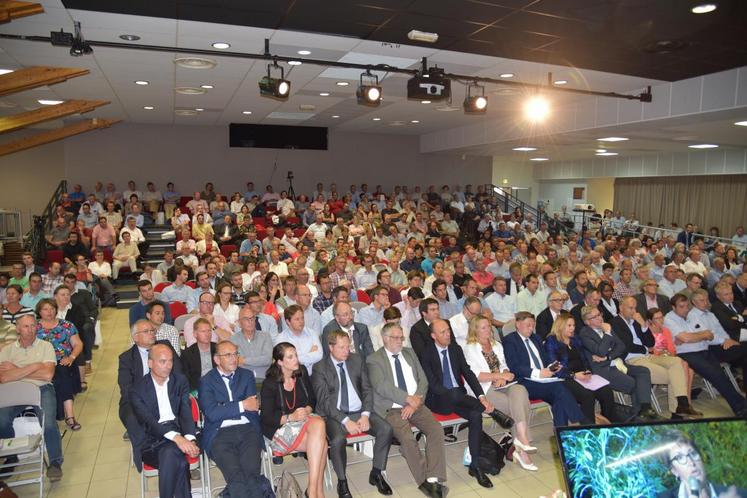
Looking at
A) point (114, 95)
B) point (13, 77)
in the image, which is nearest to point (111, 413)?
point (13, 77)

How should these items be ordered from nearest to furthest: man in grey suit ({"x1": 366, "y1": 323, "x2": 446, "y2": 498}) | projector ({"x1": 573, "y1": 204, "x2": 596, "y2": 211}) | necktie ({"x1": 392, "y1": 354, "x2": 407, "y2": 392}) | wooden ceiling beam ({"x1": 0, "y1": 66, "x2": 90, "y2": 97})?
1. man in grey suit ({"x1": 366, "y1": 323, "x2": 446, "y2": 498})
2. necktie ({"x1": 392, "y1": 354, "x2": 407, "y2": 392})
3. wooden ceiling beam ({"x1": 0, "y1": 66, "x2": 90, "y2": 97})
4. projector ({"x1": 573, "y1": 204, "x2": 596, "y2": 211})

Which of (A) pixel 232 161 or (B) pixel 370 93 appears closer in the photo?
(B) pixel 370 93

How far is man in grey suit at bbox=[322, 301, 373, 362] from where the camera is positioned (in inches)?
196

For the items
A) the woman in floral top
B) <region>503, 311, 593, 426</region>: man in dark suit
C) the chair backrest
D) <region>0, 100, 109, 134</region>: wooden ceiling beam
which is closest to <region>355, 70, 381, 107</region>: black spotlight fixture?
<region>503, 311, 593, 426</region>: man in dark suit

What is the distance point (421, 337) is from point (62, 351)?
128 inches

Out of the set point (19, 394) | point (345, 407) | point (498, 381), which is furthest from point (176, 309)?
point (498, 381)

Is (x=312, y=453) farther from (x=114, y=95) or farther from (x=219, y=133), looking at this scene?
(x=219, y=133)

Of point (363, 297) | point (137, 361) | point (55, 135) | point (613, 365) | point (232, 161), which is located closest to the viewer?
point (137, 361)

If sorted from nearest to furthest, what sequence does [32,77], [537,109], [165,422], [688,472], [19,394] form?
[688,472] < [165,422] < [19,394] < [32,77] < [537,109]

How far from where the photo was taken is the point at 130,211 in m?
12.6

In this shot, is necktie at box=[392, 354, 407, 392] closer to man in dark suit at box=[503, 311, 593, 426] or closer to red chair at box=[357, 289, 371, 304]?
man in dark suit at box=[503, 311, 593, 426]

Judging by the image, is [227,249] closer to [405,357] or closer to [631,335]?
[405,357]

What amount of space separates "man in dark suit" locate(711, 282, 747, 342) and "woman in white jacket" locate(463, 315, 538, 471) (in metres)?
3.00

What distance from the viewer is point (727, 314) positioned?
608 centimetres
